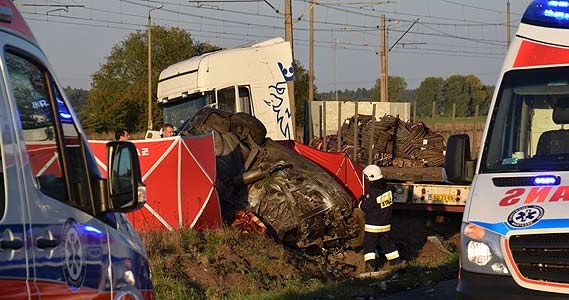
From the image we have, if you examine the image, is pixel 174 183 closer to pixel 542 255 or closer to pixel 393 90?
pixel 542 255

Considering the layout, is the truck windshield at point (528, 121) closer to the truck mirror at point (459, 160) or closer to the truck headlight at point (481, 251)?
the truck mirror at point (459, 160)

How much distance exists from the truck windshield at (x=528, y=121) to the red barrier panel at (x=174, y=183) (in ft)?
20.0

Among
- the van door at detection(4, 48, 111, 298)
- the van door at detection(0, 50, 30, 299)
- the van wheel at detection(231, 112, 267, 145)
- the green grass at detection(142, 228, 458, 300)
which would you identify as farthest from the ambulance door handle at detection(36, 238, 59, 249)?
the van wheel at detection(231, 112, 267, 145)

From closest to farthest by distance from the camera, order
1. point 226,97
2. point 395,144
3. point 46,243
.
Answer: point 46,243 → point 395,144 → point 226,97

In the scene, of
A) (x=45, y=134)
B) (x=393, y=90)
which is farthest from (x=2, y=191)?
(x=393, y=90)

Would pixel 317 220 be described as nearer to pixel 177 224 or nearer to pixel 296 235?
pixel 296 235

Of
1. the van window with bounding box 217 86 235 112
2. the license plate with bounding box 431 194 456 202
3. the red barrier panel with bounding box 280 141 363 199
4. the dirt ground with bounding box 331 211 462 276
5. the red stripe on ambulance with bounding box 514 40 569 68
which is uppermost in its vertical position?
the red stripe on ambulance with bounding box 514 40 569 68

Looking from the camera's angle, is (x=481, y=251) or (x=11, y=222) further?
(x=481, y=251)

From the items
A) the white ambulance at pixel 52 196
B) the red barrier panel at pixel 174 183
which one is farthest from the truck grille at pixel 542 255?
the red barrier panel at pixel 174 183

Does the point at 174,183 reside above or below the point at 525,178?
below

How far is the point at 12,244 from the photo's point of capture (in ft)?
10.8

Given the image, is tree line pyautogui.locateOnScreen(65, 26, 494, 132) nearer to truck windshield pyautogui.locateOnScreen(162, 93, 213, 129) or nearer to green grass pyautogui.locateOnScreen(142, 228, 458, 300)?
truck windshield pyautogui.locateOnScreen(162, 93, 213, 129)

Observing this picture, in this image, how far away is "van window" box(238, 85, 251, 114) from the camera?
72.6 ft

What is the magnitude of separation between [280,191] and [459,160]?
7690 mm
